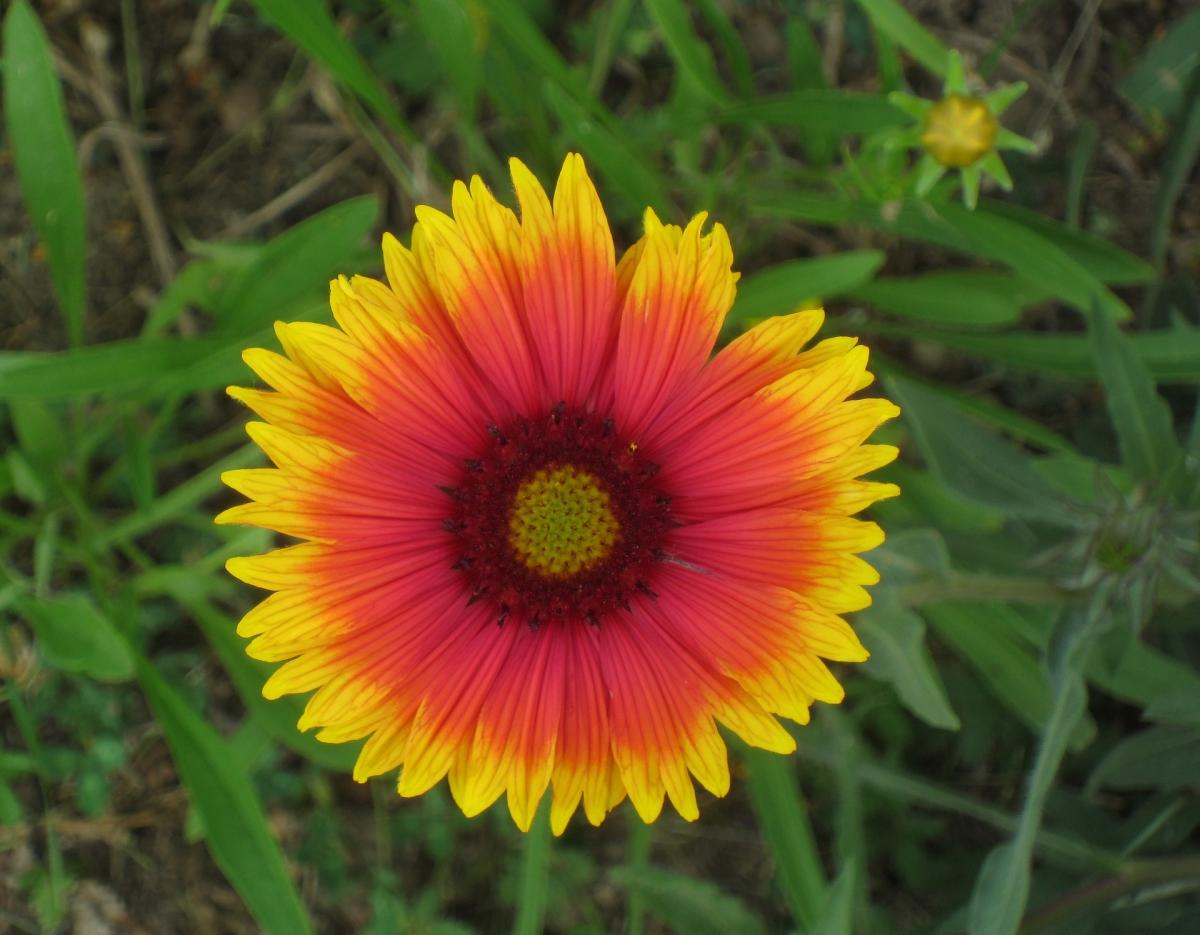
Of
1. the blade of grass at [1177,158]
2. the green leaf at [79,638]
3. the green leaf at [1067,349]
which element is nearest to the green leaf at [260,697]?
the green leaf at [79,638]

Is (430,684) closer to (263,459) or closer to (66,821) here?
(263,459)

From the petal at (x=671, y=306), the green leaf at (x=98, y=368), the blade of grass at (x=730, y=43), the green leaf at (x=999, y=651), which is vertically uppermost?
the blade of grass at (x=730, y=43)

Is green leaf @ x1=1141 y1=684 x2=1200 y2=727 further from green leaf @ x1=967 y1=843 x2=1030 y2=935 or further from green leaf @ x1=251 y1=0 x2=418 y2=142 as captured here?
green leaf @ x1=251 y1=0 x2=418 y2=142

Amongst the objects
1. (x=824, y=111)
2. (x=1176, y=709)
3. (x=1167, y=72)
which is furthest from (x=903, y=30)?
(x=1176, y=709)

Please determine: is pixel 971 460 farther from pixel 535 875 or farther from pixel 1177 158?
pixel 535 875

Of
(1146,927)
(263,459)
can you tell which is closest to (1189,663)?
(1146,927)

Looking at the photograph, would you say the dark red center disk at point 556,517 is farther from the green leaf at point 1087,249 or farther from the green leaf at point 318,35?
the green leaf at point 1087,249
